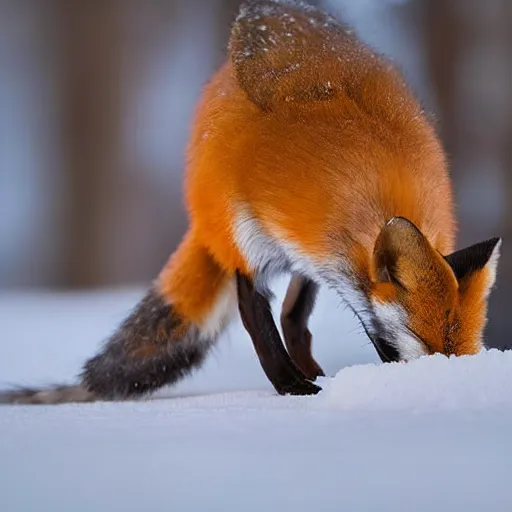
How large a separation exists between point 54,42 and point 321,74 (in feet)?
3.58

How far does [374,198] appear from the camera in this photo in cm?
123

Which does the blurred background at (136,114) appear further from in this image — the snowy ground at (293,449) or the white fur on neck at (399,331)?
the snowy ground at (293,449)

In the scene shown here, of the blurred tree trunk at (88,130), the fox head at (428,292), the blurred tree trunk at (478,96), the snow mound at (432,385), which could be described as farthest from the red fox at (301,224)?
the blurred tree trunk at (88,130)

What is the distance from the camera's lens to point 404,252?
104 centimetres

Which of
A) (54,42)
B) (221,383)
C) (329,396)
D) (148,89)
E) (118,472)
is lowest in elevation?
(221,383)

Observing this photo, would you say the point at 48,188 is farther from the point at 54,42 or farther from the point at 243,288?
the point at 243,288

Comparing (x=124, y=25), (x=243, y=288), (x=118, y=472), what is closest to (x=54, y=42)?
(x=124, y=25)

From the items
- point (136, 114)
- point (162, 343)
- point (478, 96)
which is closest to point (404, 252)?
point (162, 343)

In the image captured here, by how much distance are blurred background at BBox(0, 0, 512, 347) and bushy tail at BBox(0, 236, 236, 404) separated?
11.7 inches

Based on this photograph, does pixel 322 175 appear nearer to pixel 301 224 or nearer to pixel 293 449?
pixel 301 224

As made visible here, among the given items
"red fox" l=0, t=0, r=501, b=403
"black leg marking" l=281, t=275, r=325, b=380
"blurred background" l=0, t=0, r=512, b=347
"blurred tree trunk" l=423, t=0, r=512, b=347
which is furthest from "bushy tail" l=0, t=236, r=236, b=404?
"blurred tree trunk" l=423, t=0, r=512, b=347

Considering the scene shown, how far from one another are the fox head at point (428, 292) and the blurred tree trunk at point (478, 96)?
0.67 meters

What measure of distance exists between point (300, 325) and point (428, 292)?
0.55m

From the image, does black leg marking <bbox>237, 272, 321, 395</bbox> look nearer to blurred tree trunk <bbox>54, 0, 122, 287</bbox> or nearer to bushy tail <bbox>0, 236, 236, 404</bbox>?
bushy tail <bbox>0, 236, 236, 404</bbox>
